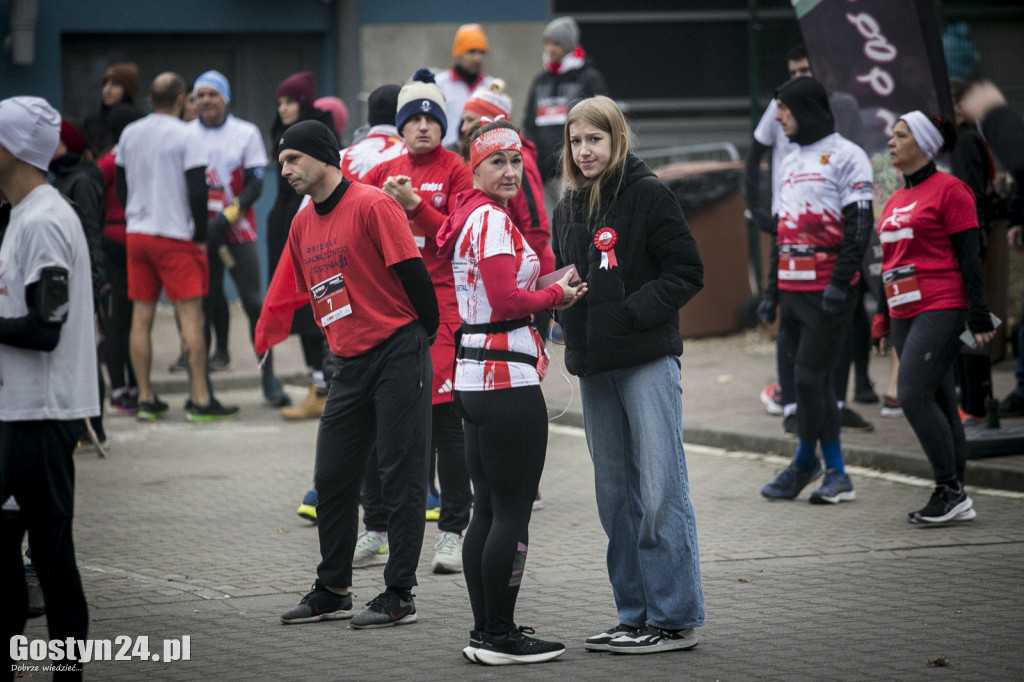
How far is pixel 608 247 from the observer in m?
5.29

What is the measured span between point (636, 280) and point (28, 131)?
220 centimetres

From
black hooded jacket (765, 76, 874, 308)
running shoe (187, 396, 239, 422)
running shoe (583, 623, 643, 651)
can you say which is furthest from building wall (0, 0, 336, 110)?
running shoe (583, 623, 643, 651)

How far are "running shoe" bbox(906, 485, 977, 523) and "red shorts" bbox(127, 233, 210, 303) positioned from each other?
19.8ft

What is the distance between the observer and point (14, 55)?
648 inches

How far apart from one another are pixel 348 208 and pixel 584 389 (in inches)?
49.7

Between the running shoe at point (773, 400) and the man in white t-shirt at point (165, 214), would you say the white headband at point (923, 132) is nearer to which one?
the running shoe at point (773, 400)

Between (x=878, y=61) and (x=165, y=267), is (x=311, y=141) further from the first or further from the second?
(x=165, y=267)

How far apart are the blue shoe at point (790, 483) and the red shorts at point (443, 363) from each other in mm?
2273

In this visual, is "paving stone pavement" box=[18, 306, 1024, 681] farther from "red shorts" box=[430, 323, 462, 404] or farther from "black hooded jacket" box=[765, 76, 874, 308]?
"black hooded jacket" box=[765, 76, 874, 308]

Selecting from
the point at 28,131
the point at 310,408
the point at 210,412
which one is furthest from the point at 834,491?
the point at 210,412

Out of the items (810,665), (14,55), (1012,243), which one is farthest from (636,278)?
(14,55)

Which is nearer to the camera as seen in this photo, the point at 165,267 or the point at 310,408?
the point at 165,267

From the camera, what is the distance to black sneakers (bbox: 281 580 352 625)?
5793mm

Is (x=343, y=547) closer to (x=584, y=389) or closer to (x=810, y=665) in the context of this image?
(x=584, y=389)
